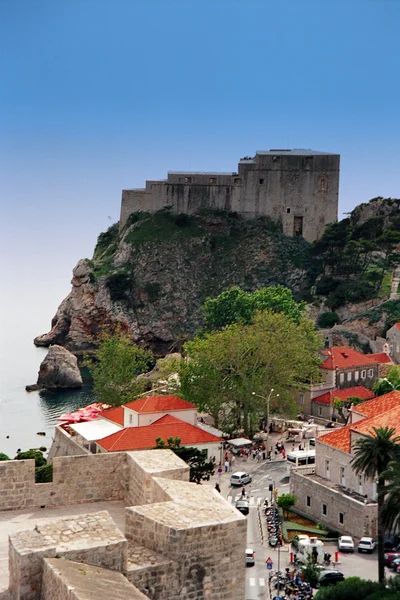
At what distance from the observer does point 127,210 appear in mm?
118188

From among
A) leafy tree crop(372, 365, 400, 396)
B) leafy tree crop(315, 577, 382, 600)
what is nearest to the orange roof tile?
leafy tree crop(315, 577, 382, 600)

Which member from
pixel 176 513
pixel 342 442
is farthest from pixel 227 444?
pixel 176 513

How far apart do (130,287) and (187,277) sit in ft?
24.3

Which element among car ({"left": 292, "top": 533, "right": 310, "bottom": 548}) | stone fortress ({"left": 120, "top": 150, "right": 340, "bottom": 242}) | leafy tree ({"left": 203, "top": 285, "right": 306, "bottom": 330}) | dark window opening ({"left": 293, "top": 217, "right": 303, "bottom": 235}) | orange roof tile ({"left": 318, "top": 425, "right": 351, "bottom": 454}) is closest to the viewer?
car ({"left": 292, "top": 533, "right": 310, "bottom": 548})

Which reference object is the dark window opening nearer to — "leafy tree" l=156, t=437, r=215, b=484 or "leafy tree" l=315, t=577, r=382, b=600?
"leafy tree" l=156, t=437, r=215, b=484

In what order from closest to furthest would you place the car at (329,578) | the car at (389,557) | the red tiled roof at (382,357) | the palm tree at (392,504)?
the palm tree at (392,504), the car at (329,578), the car at (389,557), the red tiled roof at (382,357)

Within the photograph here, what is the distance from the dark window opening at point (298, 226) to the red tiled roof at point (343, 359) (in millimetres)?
43853

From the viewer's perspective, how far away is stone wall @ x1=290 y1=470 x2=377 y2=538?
A: 36.0 meters

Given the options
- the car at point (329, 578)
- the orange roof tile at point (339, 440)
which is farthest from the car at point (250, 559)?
the orange roof tile at point (339, 440)

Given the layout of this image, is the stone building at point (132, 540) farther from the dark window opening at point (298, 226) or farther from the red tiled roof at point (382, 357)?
the dark window opening at point (298, 226)

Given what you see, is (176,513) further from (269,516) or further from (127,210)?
(127,210)

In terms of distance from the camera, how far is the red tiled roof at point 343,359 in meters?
66.0

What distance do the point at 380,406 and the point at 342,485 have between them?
17.4 ft

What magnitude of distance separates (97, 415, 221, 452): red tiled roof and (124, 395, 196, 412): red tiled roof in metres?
0.77
